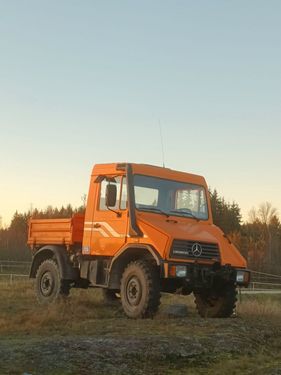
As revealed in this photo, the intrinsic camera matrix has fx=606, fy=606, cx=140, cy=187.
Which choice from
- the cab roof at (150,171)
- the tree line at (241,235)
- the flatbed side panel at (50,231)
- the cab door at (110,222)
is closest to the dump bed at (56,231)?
the flatbed side panel at (50,231)

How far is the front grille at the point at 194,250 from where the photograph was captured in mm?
10992

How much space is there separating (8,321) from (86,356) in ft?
12.3

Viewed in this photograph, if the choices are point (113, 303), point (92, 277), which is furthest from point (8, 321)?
point (113, 303)

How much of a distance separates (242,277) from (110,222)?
283cm

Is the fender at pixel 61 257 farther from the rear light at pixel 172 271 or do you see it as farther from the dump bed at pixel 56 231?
the rear light at pixel 172 271

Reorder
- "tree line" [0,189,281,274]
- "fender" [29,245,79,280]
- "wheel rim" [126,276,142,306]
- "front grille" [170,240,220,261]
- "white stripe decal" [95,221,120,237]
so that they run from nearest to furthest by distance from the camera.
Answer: "front grille" [170,240,220,261] < "wheel rim" [126,276,142,306] < "white stripe decal" [95,221,120,237] < "fender" [29,245,79,280] < "tree line" [0,189,281,274]

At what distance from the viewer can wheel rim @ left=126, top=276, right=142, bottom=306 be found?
11117mm

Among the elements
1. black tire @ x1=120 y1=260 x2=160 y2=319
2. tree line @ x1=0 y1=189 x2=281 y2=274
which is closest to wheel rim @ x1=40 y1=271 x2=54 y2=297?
black tire @ x1=120 y1=260 x2=160 y2=319

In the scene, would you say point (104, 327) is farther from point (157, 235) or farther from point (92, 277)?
point (92, 277)

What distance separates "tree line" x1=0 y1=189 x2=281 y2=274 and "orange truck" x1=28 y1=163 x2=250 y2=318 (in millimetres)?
35354

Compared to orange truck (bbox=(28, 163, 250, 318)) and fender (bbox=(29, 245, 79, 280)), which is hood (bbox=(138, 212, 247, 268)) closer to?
orange truck (bbox=(28, 163, 250, 318))

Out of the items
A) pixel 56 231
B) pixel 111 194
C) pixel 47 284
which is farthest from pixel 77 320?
pixel 56 231

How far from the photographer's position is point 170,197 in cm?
1248

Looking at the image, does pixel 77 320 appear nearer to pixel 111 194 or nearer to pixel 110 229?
pixel 110 229
